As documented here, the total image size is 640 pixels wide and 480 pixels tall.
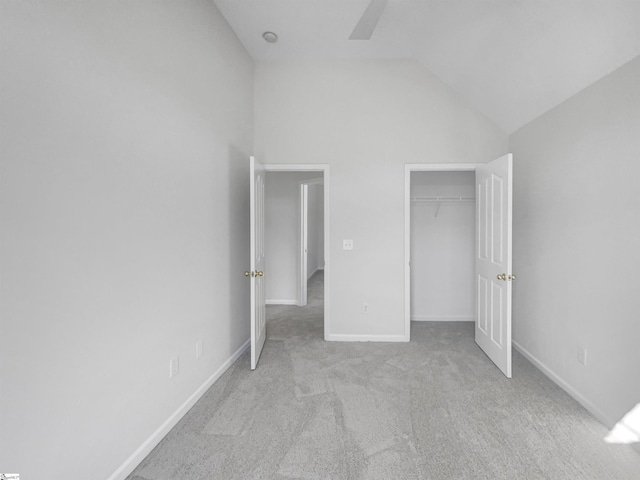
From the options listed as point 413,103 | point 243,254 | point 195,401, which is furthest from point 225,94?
point 195,401

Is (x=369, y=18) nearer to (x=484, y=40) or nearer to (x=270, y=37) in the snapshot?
(x=484, y=40)

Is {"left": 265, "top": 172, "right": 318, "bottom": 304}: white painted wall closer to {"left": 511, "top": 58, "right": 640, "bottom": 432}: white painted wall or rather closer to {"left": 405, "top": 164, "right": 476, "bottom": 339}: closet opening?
{"left": 405, "top": 164, "right": 476, "bottom": 339}: closet opening

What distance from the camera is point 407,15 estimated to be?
2.56 meters

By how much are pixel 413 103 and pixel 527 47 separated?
1.19m

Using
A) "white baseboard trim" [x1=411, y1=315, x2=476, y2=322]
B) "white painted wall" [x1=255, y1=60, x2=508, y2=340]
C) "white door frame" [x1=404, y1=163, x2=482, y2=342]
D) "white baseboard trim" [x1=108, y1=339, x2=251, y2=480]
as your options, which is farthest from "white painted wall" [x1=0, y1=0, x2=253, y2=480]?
"white baseboard trim" [x1=411, y1=315, x2=476, y2=322]

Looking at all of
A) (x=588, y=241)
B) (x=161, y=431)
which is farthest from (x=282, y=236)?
(x=588, y=241)

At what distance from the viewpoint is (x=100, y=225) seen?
139cm

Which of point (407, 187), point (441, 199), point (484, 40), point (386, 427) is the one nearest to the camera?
point (386, 427)

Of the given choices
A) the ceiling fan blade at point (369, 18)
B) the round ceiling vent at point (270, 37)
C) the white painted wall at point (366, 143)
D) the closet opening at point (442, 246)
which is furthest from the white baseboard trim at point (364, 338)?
the round ceiling vent at point (270, 37)

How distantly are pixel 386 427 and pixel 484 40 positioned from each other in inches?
116

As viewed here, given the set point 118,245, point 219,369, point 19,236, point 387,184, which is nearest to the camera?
point 19,236

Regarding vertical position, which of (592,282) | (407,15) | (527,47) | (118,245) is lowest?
(592,282)

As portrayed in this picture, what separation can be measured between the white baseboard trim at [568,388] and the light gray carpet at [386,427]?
Result: 4cm

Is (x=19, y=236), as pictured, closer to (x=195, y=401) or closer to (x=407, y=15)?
(x=195, y=401)
